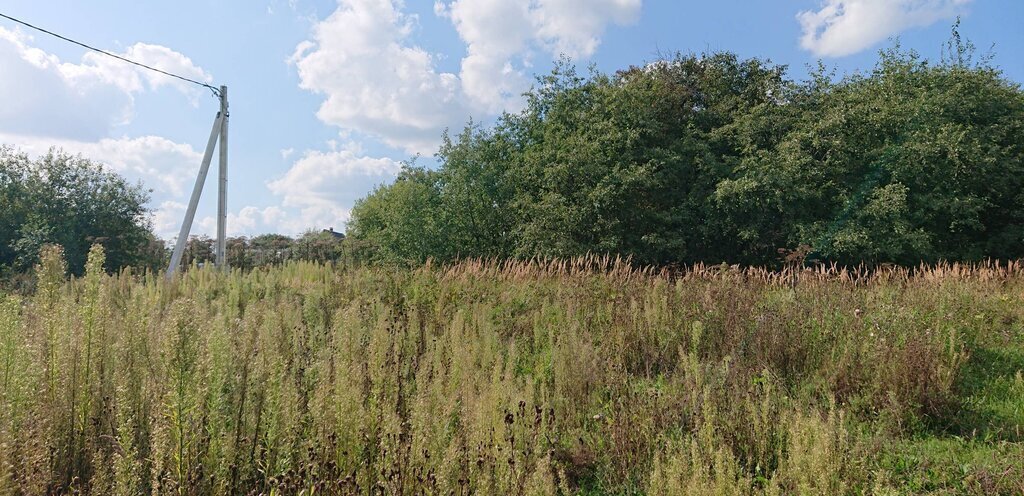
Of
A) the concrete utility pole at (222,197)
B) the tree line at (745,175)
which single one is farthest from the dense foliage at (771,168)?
the concrete utility pole at (222,197)

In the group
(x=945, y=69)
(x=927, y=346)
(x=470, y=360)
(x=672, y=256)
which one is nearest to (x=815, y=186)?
(x=672, y=256)

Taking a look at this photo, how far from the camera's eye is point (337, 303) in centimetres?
740

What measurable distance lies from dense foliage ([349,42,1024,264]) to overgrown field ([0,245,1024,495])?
12.5m

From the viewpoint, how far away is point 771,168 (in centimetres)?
1858

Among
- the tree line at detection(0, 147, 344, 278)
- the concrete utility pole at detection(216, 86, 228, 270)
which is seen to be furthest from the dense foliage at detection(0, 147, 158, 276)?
the concrete utility pole at detection(216, 86, 228, 270)

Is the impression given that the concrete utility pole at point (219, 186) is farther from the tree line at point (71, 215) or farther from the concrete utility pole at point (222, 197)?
the tree line at point (71, 215)

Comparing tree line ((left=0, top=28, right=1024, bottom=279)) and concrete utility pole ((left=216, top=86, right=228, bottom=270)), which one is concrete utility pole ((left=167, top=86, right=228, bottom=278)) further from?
tree line ((left=0, top=28, right=1024, bottom=279))

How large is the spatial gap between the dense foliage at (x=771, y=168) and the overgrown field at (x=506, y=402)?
12.5m

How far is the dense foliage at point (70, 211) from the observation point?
2778 cm

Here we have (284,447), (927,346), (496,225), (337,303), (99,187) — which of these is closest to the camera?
(284,447)

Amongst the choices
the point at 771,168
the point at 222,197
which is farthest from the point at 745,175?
the point at 222,197

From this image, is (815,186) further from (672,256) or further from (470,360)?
(470,360)

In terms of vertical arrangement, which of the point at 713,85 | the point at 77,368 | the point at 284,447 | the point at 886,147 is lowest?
the point at 284,447

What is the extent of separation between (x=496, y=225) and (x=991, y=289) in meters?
17.6
